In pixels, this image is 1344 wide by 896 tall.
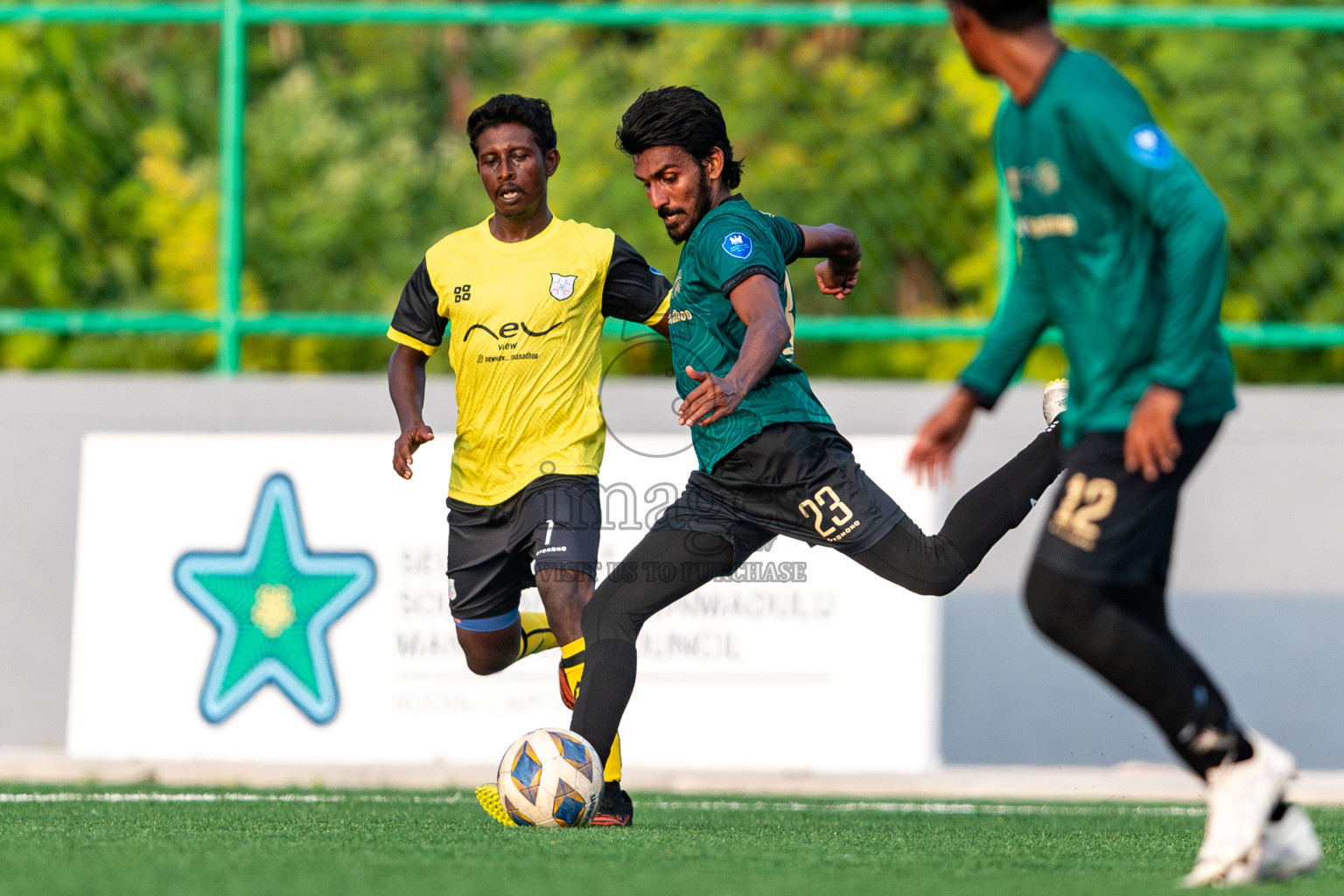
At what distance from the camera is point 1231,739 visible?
365cm

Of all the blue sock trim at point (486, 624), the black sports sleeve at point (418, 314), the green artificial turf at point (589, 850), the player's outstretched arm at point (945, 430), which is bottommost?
the green artificial turf at point (589, 850)

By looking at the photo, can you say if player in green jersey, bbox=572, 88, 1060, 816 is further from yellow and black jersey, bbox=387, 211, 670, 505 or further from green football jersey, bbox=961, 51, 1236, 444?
green football jersey, bbox=961, 51, 1236, 444

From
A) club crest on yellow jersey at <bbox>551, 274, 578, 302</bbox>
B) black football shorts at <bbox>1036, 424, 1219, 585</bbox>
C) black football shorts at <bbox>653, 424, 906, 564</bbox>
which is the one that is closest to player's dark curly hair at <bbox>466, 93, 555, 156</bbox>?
club crest on yellow jersey at <bbox>551, 274, 578, 302</bbox>

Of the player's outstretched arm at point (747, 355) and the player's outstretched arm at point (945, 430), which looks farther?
the player's outstretched arm at point (747, 355)

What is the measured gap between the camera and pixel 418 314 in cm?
589

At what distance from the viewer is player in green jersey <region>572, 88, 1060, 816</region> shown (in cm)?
500

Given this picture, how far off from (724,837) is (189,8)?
5.43 m

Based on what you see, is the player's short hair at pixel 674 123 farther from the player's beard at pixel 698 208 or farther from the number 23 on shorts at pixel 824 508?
the number 23 on shorts at pixel 824 508

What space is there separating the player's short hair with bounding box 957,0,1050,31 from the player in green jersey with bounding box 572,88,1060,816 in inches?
52.1

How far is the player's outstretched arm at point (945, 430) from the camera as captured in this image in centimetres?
391

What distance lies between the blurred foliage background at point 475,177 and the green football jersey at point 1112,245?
4.59 meters

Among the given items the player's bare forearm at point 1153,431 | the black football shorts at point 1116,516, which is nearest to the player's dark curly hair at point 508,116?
the black football shorts at point 1116,516

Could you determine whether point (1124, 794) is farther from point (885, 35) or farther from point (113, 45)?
point (113, 45)

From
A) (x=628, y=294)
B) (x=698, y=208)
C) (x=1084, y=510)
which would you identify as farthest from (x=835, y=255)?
(x=1084, y=510)
